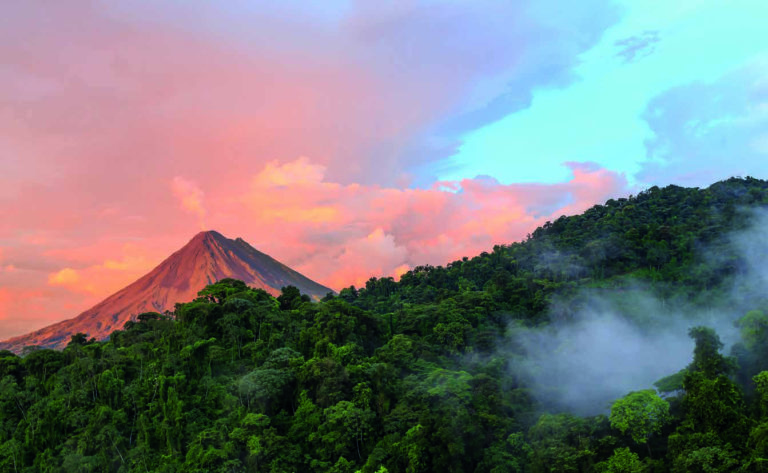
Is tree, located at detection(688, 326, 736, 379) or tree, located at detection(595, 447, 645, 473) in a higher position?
tree, located at detection(688, 326, 736, 379)

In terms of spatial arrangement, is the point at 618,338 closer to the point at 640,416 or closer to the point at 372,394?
the point at 640,416

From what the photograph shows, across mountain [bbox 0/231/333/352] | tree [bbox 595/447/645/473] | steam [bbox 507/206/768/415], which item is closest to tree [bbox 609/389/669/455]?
tree [bbox 595/447/645/473]

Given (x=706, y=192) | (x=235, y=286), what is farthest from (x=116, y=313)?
(x=706, y=192)

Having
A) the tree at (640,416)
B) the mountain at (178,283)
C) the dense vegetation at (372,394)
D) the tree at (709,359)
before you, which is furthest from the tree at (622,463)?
the mountain at (178,283)

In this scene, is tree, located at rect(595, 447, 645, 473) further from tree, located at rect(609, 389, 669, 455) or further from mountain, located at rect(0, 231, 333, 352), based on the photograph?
mountain, located at rect(0, 231, 333, 352)

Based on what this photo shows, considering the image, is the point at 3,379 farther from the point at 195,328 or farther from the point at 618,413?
the point at 618,413

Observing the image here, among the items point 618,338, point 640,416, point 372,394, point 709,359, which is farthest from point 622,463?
point 618,338
